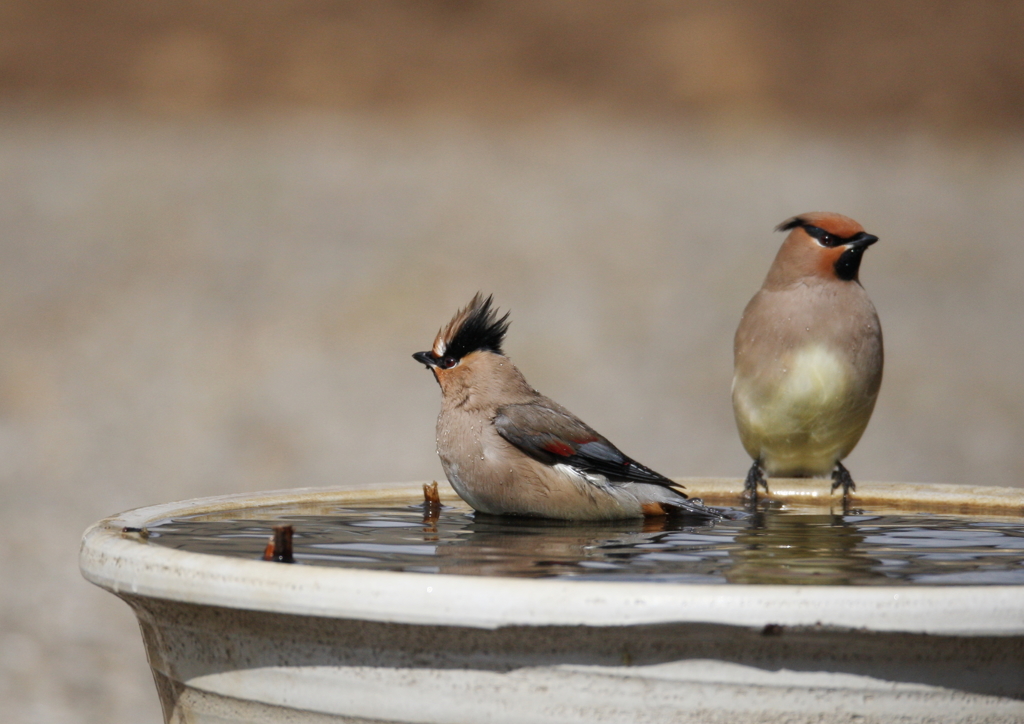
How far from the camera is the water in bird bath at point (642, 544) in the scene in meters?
2.44

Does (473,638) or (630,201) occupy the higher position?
(630,201)

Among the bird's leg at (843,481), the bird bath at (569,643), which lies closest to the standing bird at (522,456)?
the bird's leg at (843,481)

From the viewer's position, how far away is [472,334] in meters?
3.55

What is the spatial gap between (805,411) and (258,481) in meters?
6.94

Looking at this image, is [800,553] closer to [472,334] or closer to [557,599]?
[557,599]

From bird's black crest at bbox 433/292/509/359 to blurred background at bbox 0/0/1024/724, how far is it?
13.7ft

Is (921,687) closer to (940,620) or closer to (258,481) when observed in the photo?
(940,620)

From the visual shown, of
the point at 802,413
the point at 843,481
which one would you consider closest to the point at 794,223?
the point at 802,413

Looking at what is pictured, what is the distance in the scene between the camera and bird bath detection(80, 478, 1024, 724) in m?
1.95

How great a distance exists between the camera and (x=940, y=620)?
1942 mm

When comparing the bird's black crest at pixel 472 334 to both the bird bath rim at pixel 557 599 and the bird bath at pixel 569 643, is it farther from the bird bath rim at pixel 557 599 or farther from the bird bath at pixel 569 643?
the bird bath rim at pixel 557 599

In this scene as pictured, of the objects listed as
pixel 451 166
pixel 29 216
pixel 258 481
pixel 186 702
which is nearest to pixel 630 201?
pixel 451 166

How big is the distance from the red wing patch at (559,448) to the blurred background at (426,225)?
4385mm

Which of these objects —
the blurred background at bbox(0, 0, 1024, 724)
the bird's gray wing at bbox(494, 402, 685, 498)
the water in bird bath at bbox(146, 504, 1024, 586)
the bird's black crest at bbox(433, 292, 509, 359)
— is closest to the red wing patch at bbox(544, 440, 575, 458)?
the bird's gray wing at bbox(494, 402, 685, 498)
